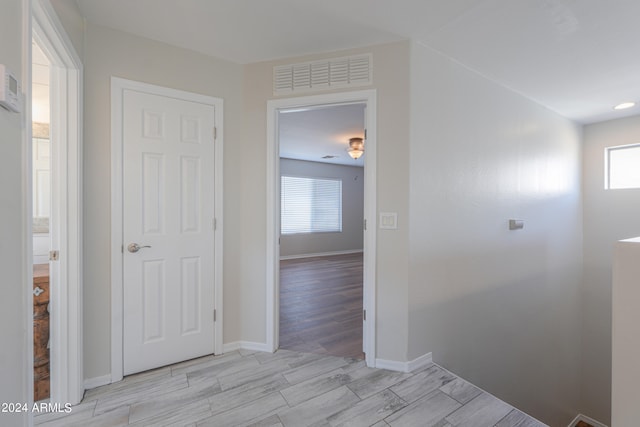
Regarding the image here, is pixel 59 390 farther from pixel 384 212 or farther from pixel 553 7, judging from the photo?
pixel 553 7

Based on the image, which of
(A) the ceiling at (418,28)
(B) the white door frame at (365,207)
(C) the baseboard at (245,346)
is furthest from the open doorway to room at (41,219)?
(B) the white door frame at (365,207)

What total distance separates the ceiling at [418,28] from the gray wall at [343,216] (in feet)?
15.8

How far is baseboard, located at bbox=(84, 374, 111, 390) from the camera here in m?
1.87

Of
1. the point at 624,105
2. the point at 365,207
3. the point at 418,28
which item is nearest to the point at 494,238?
the point at 365,207

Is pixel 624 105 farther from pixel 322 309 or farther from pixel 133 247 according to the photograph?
pixel 133 247

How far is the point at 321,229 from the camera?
298 inches

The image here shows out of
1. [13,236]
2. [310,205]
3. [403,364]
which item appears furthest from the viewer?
[310,205]

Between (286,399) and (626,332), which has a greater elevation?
(626,332)

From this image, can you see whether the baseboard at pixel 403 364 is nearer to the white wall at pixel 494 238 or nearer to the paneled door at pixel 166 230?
the white wall at pixel 494 238

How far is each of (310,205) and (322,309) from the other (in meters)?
4.10

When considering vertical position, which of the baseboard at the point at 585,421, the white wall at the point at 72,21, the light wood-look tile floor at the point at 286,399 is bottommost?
the baseboard at the point at 585,421

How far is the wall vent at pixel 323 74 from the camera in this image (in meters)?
2.16

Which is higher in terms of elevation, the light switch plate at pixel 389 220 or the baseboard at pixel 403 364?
the light switch plate at pixel 389 220

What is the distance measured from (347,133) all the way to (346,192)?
345 cm
